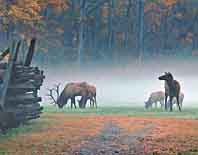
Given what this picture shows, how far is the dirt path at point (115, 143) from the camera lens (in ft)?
38.3

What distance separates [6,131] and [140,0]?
43.5 m

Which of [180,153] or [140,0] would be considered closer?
[180,153]

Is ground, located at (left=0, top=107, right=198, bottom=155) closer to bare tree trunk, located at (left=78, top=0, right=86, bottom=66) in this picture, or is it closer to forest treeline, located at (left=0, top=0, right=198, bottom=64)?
forest treeline, located at (left=0, top=0, right=198, bottom=64)

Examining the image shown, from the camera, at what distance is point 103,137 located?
1366 cm

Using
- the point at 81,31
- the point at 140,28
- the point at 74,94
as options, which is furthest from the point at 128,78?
the point at 74,94

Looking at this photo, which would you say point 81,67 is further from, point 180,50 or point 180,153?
point 180,153

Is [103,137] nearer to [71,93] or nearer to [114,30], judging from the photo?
[71,93]

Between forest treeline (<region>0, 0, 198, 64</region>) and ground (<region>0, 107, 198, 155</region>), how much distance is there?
3125cm

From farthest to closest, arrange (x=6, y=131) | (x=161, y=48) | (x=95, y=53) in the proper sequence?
(x=161, y=48) < (x=95, y=53) < (x=6, y=131)

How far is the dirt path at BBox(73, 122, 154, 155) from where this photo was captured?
11680 millimetres

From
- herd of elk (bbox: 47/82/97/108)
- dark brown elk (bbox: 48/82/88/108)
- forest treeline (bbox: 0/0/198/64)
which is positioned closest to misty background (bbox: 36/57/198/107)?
forest treeline (bbox: 0/0/198/64)

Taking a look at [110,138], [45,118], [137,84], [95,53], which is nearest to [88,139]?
[110,138]

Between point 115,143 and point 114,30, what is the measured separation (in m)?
49.6

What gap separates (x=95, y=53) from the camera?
2361 inches
